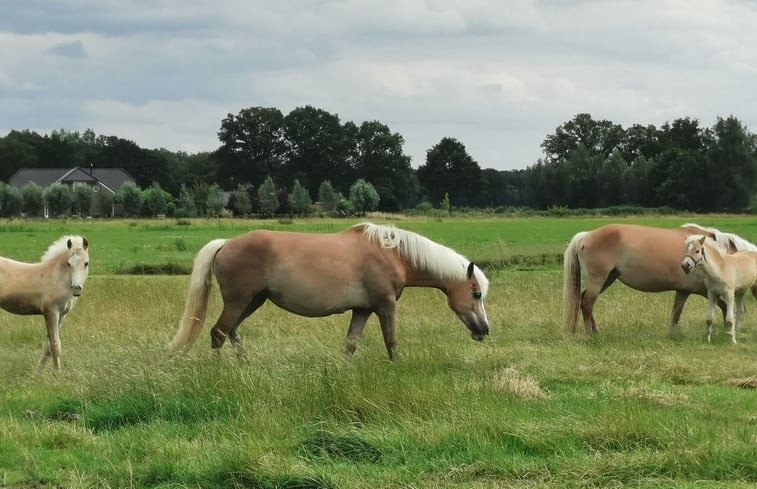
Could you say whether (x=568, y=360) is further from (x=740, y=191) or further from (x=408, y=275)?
(x=740, y=191)

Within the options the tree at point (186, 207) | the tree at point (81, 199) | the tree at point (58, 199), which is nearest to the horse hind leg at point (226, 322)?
the tree at point (186, 207)

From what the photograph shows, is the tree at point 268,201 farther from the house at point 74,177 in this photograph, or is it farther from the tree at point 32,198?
the house at point 74,177

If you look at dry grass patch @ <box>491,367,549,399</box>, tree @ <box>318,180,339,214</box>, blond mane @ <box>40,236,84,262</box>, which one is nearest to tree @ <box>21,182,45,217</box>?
tree @ <box>318,180,339,214</box>

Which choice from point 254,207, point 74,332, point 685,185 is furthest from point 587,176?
point 74,332

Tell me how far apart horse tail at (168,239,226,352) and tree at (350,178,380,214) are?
264 ft

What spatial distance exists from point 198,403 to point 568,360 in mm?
4674

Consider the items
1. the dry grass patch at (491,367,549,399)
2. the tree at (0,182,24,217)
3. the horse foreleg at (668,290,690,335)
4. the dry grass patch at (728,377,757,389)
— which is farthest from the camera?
the tree at (0,182,24,217)

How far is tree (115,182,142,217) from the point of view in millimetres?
85000

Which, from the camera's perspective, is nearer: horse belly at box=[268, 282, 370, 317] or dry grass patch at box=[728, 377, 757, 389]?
dry grass patch at box=[728, 377, 757, 389]

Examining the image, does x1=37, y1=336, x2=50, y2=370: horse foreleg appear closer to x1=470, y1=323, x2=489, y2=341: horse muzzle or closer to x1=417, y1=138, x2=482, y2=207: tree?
x1=470, y1=323, x2=489, y2=341: horse muzzle

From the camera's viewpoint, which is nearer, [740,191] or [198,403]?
[198,403]

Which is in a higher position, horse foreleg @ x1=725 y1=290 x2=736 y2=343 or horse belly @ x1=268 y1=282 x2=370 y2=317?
horse belly @ x1=268 y1=282 x2=370 y2=317

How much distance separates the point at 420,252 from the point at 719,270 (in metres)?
5.30

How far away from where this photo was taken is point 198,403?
22.6ft
